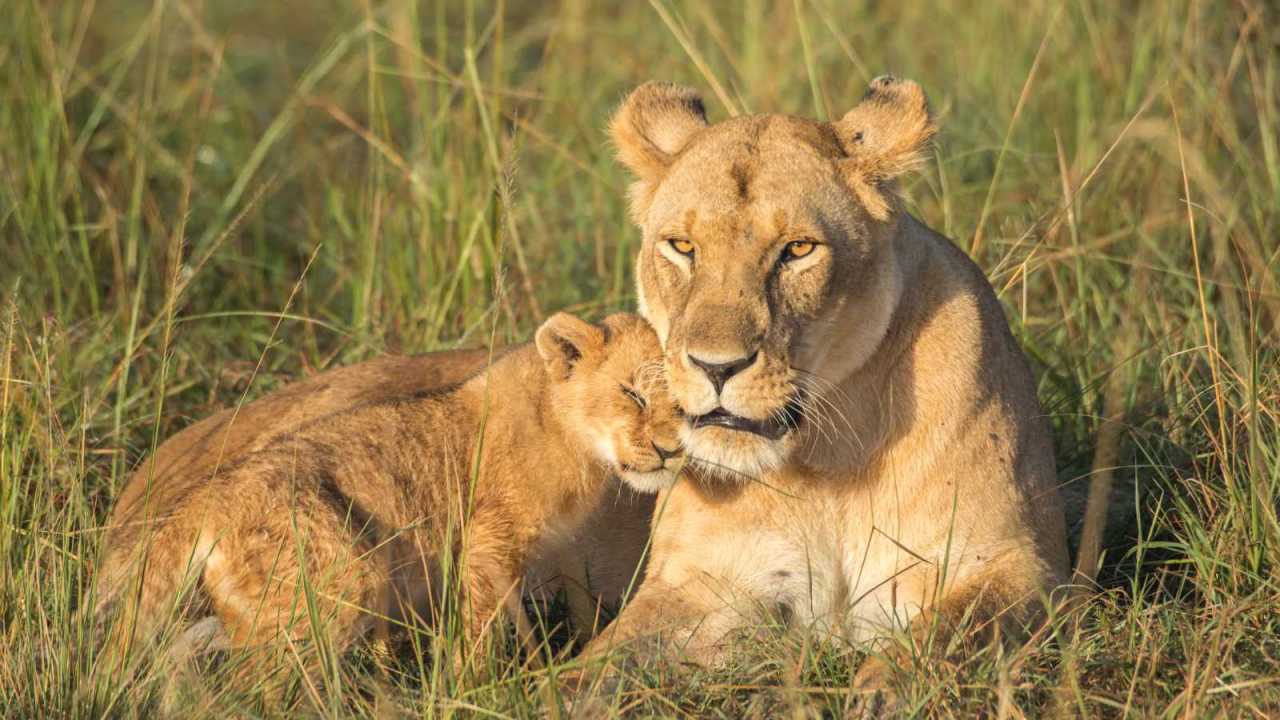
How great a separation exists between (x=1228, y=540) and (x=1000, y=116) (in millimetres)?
2938

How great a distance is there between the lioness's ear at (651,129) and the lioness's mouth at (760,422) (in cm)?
69

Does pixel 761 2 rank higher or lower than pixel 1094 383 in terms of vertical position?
higher

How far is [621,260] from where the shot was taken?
18.1 feet

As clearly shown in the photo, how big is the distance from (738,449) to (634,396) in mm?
795

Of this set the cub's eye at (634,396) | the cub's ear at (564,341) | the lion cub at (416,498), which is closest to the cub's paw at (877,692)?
the lion cub at (416,498)

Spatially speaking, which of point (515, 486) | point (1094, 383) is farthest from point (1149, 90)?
point (515, 486)

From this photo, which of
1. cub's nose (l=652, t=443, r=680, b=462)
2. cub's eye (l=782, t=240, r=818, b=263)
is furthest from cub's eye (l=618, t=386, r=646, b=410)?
cub's eye (l=782, t=240, r=818, b=263)

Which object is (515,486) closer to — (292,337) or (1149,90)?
(292,337)

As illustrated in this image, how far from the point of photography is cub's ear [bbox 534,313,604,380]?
4.20 m

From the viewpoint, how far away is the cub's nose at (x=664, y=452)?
3.93 meters

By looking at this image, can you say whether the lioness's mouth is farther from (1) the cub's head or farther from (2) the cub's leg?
(2) the cub's leg

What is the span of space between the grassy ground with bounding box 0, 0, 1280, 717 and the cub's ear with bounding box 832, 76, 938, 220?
365 mm

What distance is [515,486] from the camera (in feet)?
13.7

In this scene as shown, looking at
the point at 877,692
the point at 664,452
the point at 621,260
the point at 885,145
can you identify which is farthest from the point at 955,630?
the point at 621,260
